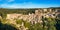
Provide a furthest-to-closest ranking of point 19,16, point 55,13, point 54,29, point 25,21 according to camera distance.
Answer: point 55,13
point 19,16
point 25,21
point 54,29

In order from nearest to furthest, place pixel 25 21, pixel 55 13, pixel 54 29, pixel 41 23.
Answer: pixel 54 29 → pixel 41 23 → pixel 25 21 → pixel 55 13

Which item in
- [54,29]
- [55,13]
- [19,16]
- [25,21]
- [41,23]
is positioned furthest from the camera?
[55,13]

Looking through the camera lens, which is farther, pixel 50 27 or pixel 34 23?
pixel 34 23

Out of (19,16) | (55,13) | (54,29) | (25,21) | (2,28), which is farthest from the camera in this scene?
(55,13)

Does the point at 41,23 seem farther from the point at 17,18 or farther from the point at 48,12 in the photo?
the point at 48,12

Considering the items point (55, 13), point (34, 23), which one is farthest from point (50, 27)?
point (55, 13)

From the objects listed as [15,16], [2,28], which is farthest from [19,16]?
[2,28]

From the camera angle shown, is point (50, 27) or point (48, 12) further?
point (48, 12)

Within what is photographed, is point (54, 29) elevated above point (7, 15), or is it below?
below

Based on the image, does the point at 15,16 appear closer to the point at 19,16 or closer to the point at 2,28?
the point at 19,16
